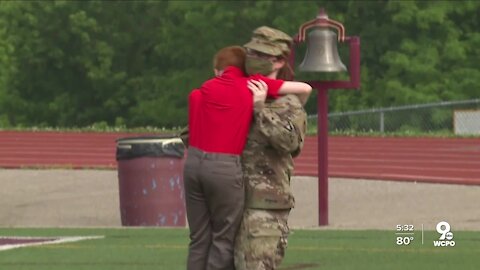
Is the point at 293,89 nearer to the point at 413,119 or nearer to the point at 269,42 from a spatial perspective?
the point at 269,42

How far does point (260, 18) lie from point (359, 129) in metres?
12.8

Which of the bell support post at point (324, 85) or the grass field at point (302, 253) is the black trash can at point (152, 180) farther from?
the bell support post at point (324, 85)

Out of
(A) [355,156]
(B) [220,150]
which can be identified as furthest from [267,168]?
(A) [355,156]

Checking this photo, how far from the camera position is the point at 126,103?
183 feet

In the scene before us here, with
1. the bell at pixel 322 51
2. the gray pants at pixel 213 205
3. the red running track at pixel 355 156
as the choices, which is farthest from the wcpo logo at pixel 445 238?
the red running track at pixel 355 156

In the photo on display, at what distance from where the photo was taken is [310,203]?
1916 centimetres

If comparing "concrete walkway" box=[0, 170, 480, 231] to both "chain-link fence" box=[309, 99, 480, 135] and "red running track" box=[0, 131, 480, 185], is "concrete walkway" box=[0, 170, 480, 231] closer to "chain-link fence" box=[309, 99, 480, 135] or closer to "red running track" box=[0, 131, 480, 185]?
"red running track" box=[0, 131, 480, 185]

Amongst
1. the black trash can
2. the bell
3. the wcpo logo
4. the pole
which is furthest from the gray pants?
the black trash can

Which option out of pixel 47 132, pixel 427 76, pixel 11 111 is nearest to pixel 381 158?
pixel 47 132

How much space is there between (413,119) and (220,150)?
3049 cm

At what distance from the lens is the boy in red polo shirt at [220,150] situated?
21.9 ft

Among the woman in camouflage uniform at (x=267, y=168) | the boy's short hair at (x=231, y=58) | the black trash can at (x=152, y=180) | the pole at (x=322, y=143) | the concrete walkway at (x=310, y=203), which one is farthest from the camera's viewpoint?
the concrete walkway at (x=310, y=203)

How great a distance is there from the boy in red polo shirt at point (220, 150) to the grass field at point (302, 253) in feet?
13.7

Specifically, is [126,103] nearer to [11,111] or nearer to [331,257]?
[11,111]
